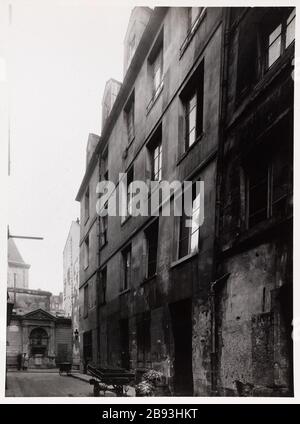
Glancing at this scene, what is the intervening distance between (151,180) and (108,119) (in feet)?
15.4

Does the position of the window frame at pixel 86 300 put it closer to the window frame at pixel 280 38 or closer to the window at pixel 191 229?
the window at pixel 191 229

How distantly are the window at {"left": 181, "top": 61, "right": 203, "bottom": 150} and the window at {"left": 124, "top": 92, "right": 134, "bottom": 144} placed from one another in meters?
3.60

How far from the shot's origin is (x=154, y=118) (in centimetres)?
1083

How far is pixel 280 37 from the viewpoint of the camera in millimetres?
6352

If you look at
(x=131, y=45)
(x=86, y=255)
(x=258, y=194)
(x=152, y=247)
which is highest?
(x=131, y=45)

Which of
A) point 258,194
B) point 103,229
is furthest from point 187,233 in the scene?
point 103,229

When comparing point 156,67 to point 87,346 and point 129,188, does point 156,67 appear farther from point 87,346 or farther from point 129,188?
point 87,346

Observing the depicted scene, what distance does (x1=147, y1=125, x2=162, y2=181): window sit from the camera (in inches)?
414

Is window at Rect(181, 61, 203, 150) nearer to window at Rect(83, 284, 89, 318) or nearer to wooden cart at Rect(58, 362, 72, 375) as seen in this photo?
window at Rect(83, 284, 89, 318)

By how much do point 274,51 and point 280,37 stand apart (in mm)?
205

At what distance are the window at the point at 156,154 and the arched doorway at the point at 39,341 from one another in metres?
11.5
